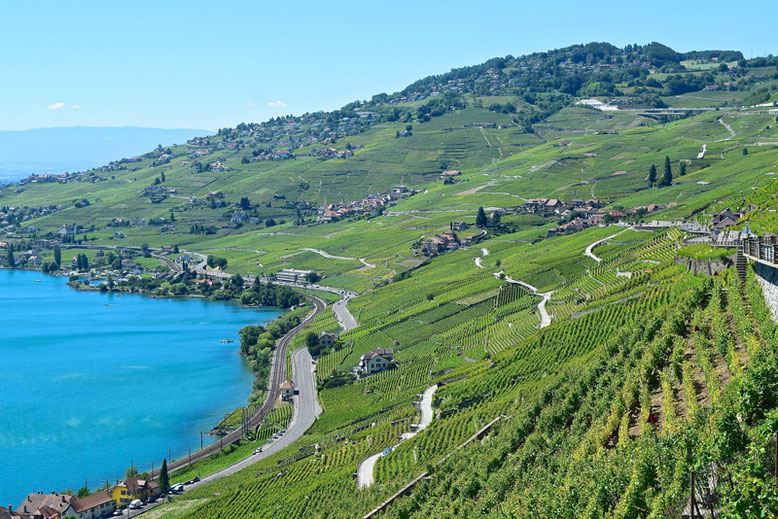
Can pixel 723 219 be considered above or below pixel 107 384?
above

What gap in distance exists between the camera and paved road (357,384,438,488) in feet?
111

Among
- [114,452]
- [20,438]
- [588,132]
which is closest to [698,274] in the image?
[114,452]

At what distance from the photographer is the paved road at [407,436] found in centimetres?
3391

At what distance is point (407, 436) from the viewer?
128 ft

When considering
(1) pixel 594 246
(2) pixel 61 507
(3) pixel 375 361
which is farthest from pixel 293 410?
(1) pixel 594 246

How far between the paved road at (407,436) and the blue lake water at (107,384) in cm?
1853

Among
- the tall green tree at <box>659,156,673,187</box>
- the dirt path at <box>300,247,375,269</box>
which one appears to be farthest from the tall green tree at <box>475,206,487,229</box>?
the tall green tree at <box>659,156,673,187</box>

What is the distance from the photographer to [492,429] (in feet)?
99.3

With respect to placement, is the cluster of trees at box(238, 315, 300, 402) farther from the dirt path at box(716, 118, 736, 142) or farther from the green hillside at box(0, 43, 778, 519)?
the dirt path at box(716, 118, 736, 142)

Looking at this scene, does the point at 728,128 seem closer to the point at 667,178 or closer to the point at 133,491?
the point at 667,178

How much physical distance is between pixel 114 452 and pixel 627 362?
40.2m

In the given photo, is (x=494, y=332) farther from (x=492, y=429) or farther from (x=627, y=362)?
(x=627, y=362)

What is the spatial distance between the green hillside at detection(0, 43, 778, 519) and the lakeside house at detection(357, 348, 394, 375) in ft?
4.01

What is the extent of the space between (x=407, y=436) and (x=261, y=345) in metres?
38.4
